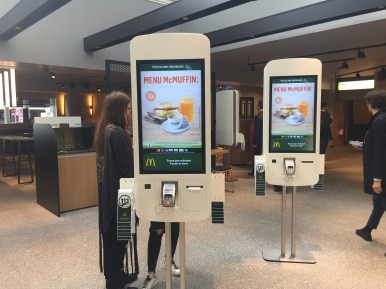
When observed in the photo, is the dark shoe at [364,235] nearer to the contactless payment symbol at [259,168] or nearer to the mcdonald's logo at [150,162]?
the contactless payment symbol at [259,168]

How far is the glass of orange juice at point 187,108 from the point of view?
65.6 inches

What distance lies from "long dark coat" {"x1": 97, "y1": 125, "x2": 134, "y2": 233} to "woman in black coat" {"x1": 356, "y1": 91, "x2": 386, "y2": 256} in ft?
7.86

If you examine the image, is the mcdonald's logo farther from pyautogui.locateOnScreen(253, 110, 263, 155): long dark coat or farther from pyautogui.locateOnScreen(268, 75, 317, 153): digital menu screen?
pyautogui.locateOnScreen(253, 110, 263, 155): long dark coat

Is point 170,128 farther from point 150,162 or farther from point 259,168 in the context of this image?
point 259,168

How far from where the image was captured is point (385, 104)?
3.27 meters

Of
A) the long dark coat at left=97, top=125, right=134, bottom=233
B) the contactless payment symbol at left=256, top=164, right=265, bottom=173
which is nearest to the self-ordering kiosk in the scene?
the long dark coat at left=97, top=125, right=134, bottom=233

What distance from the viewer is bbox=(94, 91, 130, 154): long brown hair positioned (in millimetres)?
2264

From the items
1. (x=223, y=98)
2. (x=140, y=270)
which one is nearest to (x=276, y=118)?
(x=140, y=270)

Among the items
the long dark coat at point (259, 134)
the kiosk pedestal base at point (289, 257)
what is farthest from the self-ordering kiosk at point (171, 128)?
the long dark coat at point (259, 134)

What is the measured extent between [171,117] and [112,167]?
0.69 meters

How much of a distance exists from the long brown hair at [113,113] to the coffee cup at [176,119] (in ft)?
2.31

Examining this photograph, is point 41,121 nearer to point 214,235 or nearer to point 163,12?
point 163,12

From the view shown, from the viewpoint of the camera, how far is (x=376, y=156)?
312cm

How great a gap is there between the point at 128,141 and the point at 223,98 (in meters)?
3.94
